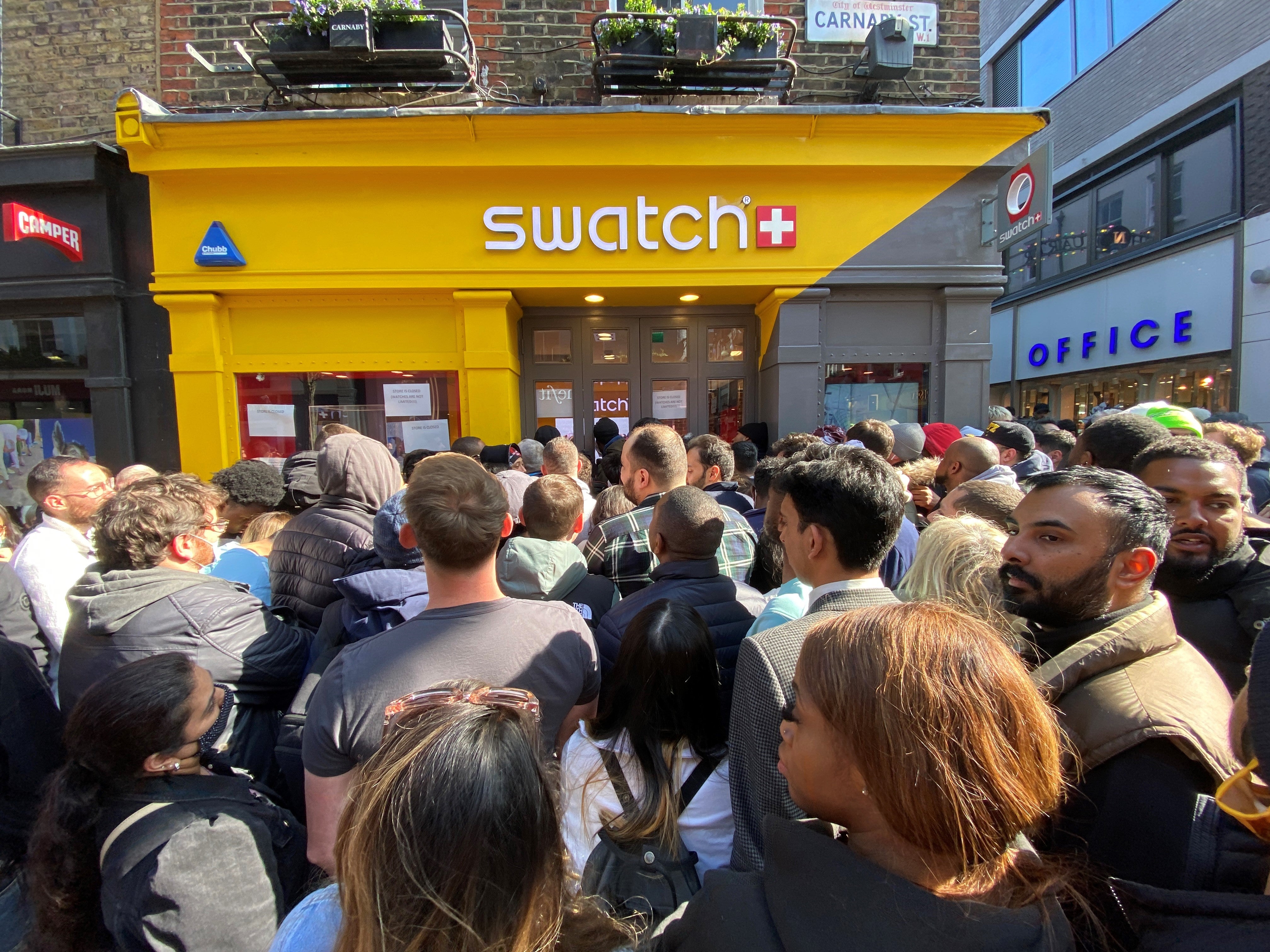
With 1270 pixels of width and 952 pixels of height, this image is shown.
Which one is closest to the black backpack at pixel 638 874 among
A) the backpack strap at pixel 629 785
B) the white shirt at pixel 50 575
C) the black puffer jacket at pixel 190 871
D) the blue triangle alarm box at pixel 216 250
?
the backpack strap at pixel 629 785

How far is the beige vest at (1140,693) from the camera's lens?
4.07 ft

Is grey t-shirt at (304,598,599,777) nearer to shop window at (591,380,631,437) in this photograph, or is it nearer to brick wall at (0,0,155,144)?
shop window at (591,380,631,437)

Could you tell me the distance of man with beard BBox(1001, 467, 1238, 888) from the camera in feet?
Result: 3.99

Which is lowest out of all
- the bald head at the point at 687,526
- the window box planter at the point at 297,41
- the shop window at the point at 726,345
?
the bald head at the point at 687,526

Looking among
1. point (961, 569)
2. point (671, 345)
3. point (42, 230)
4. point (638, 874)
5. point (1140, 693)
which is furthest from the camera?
point (671, 345)

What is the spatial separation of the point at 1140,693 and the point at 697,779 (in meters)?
1.06

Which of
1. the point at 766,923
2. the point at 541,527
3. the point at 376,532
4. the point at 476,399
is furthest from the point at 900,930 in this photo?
the point at 476,399

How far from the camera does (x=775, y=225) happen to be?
21.3ft

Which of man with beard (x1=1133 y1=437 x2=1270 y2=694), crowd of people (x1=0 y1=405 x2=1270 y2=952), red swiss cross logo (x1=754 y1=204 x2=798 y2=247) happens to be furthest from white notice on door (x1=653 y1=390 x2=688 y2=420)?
man with beard (x1=1133 y1=437 x2=1270 y2=694)

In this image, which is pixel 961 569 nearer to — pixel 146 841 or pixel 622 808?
pixel 622 808

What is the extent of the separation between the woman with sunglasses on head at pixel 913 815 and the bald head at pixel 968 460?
10.6 ft

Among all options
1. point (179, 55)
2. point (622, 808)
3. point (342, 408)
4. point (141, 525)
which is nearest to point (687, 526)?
point (622, 808)

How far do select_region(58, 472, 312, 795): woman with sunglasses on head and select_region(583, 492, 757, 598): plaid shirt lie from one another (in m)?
1.44

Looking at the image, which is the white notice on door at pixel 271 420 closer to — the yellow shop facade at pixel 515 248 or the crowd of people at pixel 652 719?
the yellow shop facade at pixel 515 248
